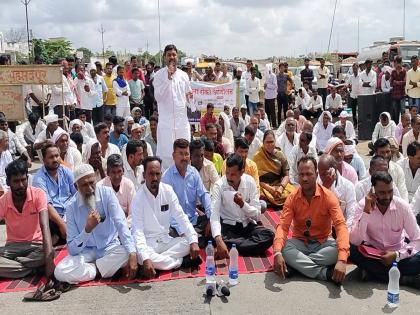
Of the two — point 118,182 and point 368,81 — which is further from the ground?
point 368,81

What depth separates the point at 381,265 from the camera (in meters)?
4.15

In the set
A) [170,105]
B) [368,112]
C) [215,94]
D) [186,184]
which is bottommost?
[186,184]

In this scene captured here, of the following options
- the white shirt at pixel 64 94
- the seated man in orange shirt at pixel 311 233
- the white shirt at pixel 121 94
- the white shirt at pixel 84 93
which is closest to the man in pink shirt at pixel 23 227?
the seated man in orange shirt at pixel 311 233

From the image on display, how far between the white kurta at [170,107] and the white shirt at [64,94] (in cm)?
418

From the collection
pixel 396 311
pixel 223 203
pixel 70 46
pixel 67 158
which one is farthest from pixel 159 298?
pixel 70 46

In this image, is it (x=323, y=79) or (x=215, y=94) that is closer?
(x=215, y=94)

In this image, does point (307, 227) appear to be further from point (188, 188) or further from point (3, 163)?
point (3, 163)

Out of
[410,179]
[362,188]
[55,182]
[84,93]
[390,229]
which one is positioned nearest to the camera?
[390,229]

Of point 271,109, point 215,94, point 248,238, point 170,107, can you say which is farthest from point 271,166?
point 271,109

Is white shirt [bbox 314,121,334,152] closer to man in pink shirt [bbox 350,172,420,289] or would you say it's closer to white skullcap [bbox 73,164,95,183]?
A: man in pink shirt [bbox 350,172,420,289]

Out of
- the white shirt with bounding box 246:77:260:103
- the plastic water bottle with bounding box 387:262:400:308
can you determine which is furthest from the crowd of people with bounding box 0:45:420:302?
the white shirt with bounding box 246:77:260:103

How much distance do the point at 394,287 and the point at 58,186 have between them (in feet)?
12.2

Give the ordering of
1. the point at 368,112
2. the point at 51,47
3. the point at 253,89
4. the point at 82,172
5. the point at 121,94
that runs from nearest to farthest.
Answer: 1. the point at 82,172
2. the point at 121,94
3. the point at 368,112
4. the point at 253,89
5. the point at 51,47

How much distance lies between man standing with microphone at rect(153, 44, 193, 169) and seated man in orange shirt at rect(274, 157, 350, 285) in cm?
282
